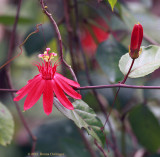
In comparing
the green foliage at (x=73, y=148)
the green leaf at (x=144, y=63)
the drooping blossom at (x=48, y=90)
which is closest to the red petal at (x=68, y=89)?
the drooping blossom at (x=48, y=90)

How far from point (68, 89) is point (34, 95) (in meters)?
0.06

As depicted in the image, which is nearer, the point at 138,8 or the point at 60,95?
the point at 60,95

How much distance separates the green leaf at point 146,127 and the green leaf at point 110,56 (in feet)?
0.77

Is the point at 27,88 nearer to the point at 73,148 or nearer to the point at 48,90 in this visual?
the point at 48,90

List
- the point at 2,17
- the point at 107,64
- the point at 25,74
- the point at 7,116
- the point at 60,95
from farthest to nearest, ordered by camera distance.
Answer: the point at 25,74
the point at 2,17
the point at 107,64
the point at 7,116
the point at 60,95

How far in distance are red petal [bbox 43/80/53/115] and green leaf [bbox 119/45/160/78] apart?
5.3 inches

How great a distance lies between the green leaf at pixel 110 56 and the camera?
65 cm

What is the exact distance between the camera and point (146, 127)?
89 centimetres

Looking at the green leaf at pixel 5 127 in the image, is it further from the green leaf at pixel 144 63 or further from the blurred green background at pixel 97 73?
the green leaf at pixel 144 63

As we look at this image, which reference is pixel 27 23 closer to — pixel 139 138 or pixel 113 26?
pixel 113 26

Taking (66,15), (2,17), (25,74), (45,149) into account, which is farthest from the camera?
(25,74)

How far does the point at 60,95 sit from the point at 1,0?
1489 millimetres

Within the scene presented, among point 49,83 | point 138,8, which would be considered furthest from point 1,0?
point 49,83

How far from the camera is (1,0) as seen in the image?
69.9 inches
